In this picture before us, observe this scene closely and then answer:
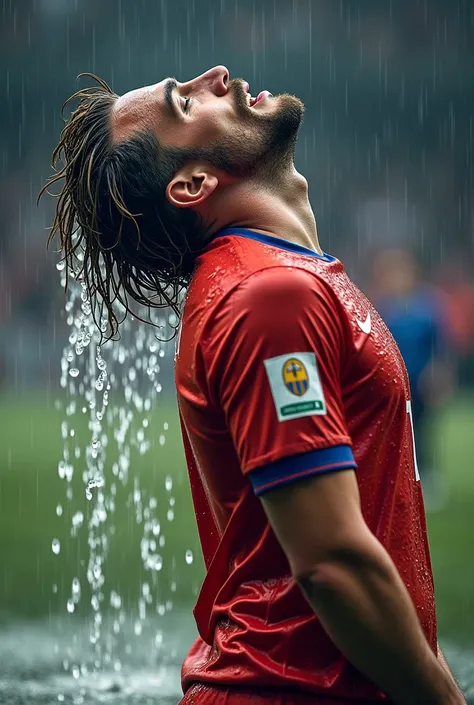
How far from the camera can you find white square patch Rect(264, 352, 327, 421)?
5.31 feet

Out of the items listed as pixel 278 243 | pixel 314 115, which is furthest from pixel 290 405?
pixel 314 115

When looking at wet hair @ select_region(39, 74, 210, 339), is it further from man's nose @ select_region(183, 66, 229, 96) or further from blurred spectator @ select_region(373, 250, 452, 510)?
blurred spectator @ select_region(373, 250, 452, 510)

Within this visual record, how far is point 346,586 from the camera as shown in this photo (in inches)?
62.1

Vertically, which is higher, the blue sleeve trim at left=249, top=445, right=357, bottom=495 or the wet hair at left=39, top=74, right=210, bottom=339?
the wet hair at left=39, top=74, right=210, bottom=339

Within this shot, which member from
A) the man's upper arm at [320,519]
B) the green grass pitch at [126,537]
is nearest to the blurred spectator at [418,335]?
the green grass pitch at [126,537]

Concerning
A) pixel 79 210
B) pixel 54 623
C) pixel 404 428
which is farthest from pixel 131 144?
pixel 54 623

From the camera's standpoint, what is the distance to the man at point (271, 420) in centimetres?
160

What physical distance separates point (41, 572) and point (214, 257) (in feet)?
18.6

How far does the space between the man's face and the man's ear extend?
0.05m

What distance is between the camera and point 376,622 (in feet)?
5.22

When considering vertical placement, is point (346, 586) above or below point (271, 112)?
below

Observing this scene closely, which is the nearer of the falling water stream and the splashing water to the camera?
the splashing water

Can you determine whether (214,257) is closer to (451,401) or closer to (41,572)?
(41,572)

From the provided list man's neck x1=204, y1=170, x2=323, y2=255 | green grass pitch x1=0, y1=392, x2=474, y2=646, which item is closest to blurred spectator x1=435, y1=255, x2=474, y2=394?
green grass pitch x1=0, y1=392, x2=474, y2=646
